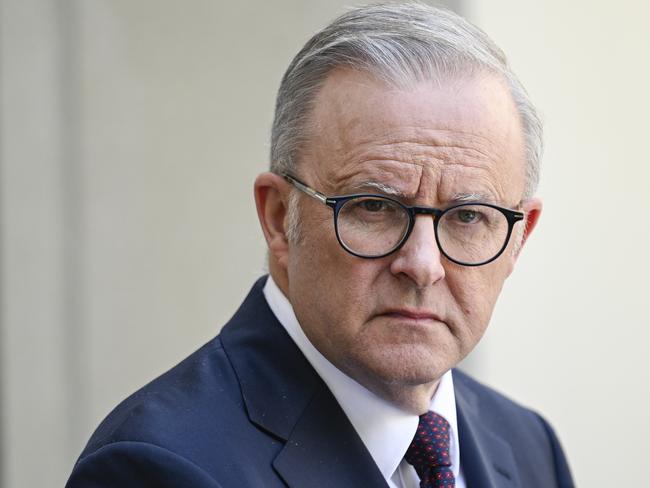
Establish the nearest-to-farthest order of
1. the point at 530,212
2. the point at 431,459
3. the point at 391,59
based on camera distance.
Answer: the point at 391,59 → the point at 431,459 → the point at 530,212

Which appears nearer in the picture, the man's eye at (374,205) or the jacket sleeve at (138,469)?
the jacket sleeve at (138,469)

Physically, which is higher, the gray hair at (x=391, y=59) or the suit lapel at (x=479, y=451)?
the gray hair at (x=391, y=59)

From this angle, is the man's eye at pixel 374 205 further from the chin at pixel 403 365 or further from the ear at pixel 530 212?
the ear at pixel 530 212

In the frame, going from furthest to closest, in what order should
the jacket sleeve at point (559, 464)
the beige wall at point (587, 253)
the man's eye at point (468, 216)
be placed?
the beige wall at point (587, 253) → the jacket sleeve at point (559, 464) → the man's eye at point (468, 216)

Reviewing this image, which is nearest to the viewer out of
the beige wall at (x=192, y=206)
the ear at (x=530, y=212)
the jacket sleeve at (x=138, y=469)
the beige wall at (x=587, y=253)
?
the jacket sleeve at (x=138, y=469)

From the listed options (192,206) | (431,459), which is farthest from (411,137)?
(192,206)

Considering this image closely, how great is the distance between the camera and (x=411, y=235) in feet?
6.98

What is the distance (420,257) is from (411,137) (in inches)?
11.0

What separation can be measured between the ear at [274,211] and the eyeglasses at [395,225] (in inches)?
6.6

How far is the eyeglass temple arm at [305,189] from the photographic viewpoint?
2223mm

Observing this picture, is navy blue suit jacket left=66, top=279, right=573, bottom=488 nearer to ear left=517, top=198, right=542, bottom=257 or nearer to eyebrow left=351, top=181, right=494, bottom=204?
eyebrow left=351, top=181, right=494, bottom=204

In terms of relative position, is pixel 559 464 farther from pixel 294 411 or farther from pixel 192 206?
pixel 192 206

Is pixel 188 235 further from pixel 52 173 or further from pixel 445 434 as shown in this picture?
pixel 445 434

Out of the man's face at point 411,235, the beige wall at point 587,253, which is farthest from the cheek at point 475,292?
the beige wall at point 587,253
